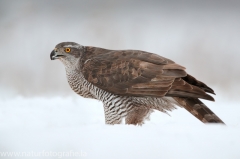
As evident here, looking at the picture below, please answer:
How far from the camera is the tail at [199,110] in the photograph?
6.08 feet

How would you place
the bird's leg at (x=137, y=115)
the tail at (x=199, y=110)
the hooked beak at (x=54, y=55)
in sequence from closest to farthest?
the tail at (x=199, y=110) < the bird's leg at (x=137, y=115) < the hooked beak at (x=54, y=55)

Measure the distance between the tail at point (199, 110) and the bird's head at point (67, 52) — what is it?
68 cm

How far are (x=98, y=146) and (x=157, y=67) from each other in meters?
0.67

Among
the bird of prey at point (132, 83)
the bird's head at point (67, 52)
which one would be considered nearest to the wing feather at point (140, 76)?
the bird of prey at point (132, 83)

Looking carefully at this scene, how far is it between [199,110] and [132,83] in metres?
0.37

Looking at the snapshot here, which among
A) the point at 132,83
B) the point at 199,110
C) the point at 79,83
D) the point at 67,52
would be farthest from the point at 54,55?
the point at 199,110

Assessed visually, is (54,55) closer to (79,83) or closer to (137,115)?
(79,83)

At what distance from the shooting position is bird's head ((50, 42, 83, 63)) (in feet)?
7.61

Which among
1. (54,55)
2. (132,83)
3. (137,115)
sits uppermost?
(54,55)

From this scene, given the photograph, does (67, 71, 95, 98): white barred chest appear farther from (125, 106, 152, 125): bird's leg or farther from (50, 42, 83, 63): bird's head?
(125, 106, 152, 125): bird's leg

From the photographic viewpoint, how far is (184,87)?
193cm

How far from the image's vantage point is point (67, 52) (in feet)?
7.70

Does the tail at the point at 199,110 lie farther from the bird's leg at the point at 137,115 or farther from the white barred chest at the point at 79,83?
the white barred chest at the point at 79,83

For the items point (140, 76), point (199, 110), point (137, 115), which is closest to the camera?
point (199, 110)
